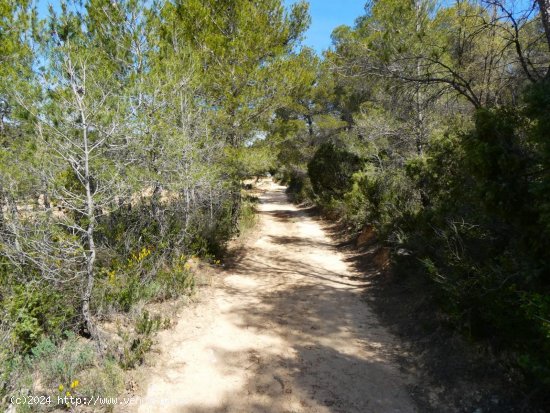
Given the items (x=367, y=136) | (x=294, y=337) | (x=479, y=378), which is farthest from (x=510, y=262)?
(x=367, y=136)

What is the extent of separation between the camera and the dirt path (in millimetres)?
3939

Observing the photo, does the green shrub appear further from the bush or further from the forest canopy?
the bush

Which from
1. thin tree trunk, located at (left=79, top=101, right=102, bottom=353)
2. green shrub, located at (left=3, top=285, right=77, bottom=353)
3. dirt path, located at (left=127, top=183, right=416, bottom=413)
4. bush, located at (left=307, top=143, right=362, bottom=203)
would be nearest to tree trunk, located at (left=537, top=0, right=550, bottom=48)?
dirt path, located at (left=127, top=183, right=416, bottom=413)

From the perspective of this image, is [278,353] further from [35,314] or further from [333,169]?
[333,169]

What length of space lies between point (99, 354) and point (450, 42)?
28.6 feet

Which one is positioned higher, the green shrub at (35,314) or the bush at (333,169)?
the bush at (333,169)

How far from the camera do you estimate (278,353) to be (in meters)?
4.95

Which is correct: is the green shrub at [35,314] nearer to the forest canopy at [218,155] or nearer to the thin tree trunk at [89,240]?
the forest canopy at [218,155]

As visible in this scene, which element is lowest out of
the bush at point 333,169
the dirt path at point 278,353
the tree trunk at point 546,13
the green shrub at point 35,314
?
the dirt path at point 278,353

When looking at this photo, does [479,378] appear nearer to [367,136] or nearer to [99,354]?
[99,354]

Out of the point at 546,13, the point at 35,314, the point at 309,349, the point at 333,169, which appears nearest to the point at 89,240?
the point at 35,314

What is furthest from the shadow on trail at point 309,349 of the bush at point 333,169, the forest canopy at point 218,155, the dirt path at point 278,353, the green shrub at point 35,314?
the bush at point 333,169

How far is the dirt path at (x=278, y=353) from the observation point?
3.94m

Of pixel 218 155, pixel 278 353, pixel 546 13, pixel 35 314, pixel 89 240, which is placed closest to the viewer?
pixel 546 13
